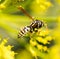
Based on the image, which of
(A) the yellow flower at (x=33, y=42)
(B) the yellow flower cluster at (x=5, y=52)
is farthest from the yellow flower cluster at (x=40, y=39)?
(B) the yellow flower cluster at (x=5, y=52)

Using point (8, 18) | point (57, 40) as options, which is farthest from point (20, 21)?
point (57, 40)

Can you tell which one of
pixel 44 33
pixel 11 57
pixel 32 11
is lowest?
pixel 11 57

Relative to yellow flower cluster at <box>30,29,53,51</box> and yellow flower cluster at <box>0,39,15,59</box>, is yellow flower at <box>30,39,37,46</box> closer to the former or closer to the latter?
yellow flower cluster at <box>30,29,53,51</box>

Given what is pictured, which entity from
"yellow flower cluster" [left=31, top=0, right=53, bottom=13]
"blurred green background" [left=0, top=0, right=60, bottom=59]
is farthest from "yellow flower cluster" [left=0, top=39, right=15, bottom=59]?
"yellow flower cluster" [left=31, top=0, right=53, bottom=13]

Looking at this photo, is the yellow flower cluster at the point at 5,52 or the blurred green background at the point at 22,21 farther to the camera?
the blurred green background at the point at 22,21

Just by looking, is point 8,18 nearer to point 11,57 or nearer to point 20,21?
point 20,21

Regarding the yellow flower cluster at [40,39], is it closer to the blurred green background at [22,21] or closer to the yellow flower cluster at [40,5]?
the blurred green background at [22,21]

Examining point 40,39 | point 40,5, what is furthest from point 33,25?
point 40,5
